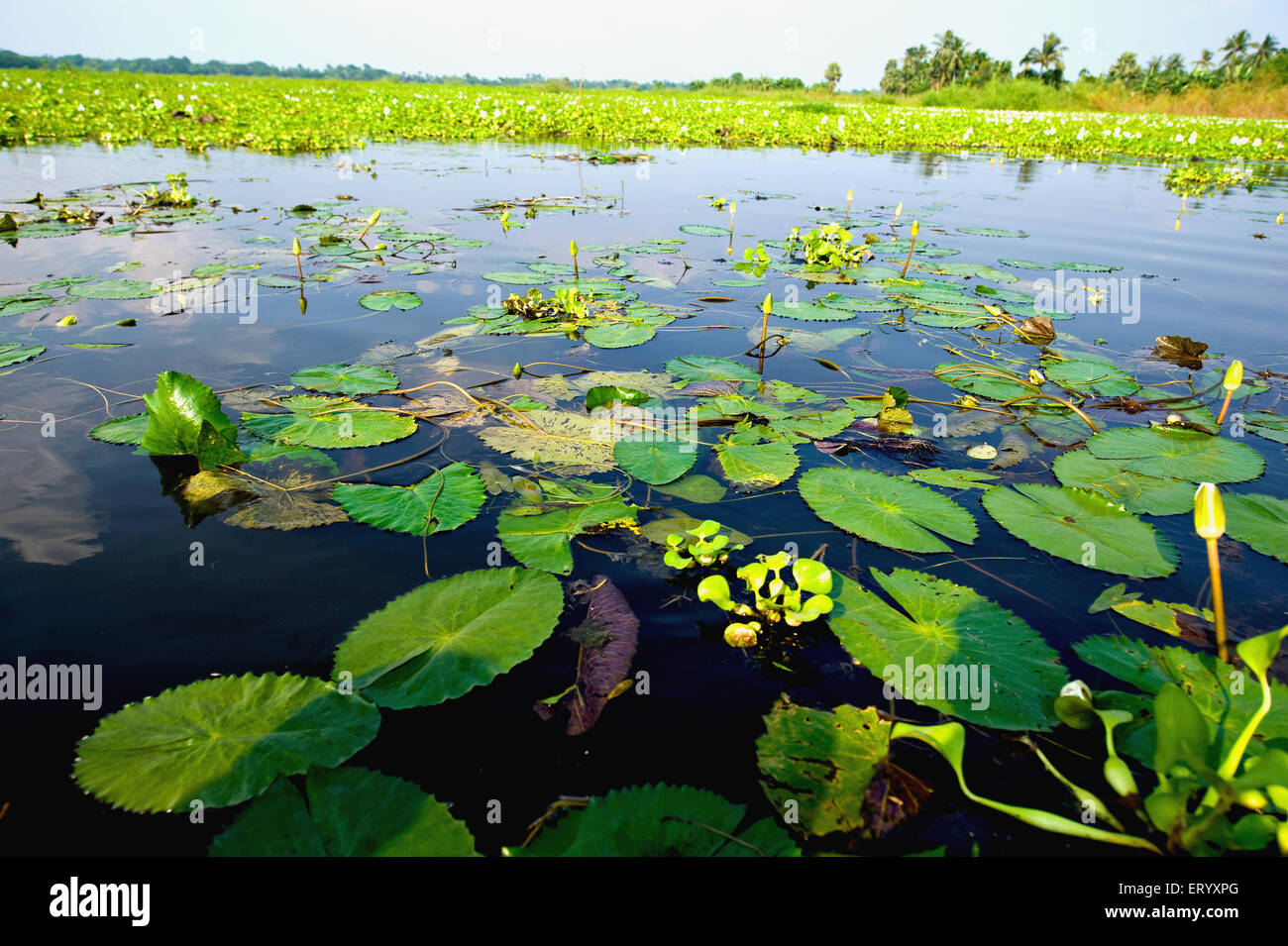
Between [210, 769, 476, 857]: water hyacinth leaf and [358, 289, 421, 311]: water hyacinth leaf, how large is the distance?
3086 mm

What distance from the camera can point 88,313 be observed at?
11.0ft

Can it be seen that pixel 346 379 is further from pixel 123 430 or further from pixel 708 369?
pixel 708 369

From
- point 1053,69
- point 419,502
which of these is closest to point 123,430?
point 419,502

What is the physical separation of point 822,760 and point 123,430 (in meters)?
2.46

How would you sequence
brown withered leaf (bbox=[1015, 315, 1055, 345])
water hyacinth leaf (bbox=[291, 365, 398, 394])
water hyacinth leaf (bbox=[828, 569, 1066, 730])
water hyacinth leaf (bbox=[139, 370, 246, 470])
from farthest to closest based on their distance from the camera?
1. brown withered leaf (bbox=[1015, 315, 1055, 345])
2. water hyacinth leaf (bbox=[291, 365, 398, 394])
3. water hyacinth leaf (bbox=[139, 370, 246, 470])
4. water hyacinth leaf (bbox=[828, 569, 1066, 730])

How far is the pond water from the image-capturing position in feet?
3.70

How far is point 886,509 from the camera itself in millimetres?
1876

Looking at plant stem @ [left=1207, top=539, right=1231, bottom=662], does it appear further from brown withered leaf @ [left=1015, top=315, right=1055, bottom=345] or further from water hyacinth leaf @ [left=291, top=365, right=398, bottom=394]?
water hyacinth leaf @ [left=291, top=365, right=398, bottom=394]

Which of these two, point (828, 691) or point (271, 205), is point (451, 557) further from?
point (271, 205)

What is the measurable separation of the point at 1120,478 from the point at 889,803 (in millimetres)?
1638

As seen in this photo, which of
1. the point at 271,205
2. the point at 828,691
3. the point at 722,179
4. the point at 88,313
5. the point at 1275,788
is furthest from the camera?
the point at 722,179

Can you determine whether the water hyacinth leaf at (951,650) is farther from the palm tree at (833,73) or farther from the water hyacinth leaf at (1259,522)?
the palm tree at (833,73)

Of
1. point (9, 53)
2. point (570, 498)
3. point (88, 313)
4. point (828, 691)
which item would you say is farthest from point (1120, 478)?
point (9, 53)

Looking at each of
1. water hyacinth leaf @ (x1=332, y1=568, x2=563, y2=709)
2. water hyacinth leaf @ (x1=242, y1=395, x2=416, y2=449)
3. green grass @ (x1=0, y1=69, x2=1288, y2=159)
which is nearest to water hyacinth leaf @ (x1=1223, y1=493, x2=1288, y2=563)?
water hyacinth leaf @ (x1=332, y1=568, x2=563, y2=709)
